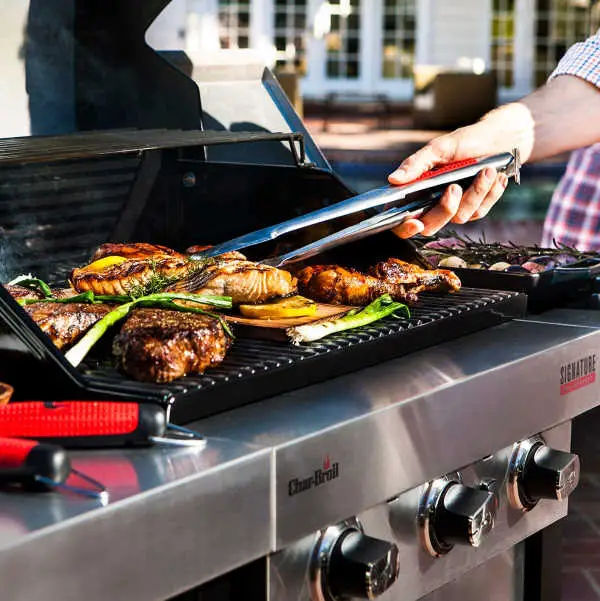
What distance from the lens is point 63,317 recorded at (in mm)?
1669

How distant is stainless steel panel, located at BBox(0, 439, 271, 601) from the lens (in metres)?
1.14

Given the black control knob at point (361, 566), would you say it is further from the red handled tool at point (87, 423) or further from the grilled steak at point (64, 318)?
the grilled steak at point (64, 318)

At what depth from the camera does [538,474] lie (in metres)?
1.95

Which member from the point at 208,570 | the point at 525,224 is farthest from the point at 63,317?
the point at 525,224

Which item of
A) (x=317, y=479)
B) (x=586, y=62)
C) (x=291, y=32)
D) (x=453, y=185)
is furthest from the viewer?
(x=291, y=32)

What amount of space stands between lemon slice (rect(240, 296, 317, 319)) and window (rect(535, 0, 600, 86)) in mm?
23622

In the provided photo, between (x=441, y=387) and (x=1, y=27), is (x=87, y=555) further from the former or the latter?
(x=1, y=27)

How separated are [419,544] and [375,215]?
0.65 meters

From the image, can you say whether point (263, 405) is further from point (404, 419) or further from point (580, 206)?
point (580, 206)

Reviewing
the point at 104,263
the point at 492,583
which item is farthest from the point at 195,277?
the point at 492,583

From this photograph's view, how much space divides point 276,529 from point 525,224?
34.1 ft

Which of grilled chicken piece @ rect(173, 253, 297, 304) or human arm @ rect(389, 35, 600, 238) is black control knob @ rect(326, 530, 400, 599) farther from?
human arm @ rect(389, 35, 600, 238)

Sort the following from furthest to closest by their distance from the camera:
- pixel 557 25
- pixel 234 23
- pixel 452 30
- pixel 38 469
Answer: pixel 234 23, pixel 452 30, pixel 557 25, pixel 38 469

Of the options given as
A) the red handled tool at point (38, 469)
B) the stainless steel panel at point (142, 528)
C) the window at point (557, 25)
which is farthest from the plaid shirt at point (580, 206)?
the window at point (557, 25)
